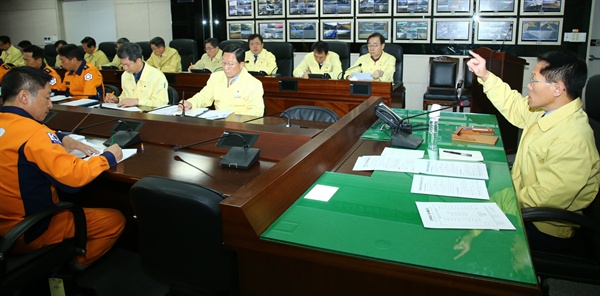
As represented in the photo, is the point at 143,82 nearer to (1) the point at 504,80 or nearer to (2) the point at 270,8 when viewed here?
(1) the point at 504,80

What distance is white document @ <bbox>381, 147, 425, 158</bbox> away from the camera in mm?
2027

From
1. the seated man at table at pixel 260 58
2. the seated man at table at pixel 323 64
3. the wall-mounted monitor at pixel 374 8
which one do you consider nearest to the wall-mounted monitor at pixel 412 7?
the wall-mounted monitor at pixel 374 8

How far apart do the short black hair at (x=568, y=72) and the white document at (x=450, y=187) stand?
0.60 meters

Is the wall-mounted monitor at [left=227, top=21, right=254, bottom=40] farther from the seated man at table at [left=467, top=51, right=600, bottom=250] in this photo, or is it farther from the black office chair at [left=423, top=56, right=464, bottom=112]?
the seated man at table at [left=467, top=51, right=600, bottom=250]

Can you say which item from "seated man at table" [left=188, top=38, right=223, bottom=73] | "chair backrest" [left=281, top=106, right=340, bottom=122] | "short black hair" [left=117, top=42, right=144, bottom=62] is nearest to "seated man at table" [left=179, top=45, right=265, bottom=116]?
"chair backrest" [left=281, top=106, right=340, bottom=122]

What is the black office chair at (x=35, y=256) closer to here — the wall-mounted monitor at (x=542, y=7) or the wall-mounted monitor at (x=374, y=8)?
the wall-mounted monitor at (x=374, y=8)

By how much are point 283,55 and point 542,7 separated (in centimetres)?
348

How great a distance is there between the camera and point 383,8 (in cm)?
660

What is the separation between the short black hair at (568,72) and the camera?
181cm

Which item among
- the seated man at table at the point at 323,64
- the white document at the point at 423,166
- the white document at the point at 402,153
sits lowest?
the white document at the point at 423,166

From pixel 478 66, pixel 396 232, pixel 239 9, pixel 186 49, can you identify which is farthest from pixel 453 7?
pixel 396 232

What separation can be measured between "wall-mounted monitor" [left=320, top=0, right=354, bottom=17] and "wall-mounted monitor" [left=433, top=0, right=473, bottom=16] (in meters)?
1.26

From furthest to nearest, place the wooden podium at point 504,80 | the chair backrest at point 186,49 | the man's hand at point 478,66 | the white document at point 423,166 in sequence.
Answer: the chair backrest at point 186,49 → the wooden podium at point 504,80 → the man's hand at point 478,66 → the white document at point 423,166

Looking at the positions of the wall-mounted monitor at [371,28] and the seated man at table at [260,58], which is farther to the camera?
the wall-mounted monitor at [371,28]
